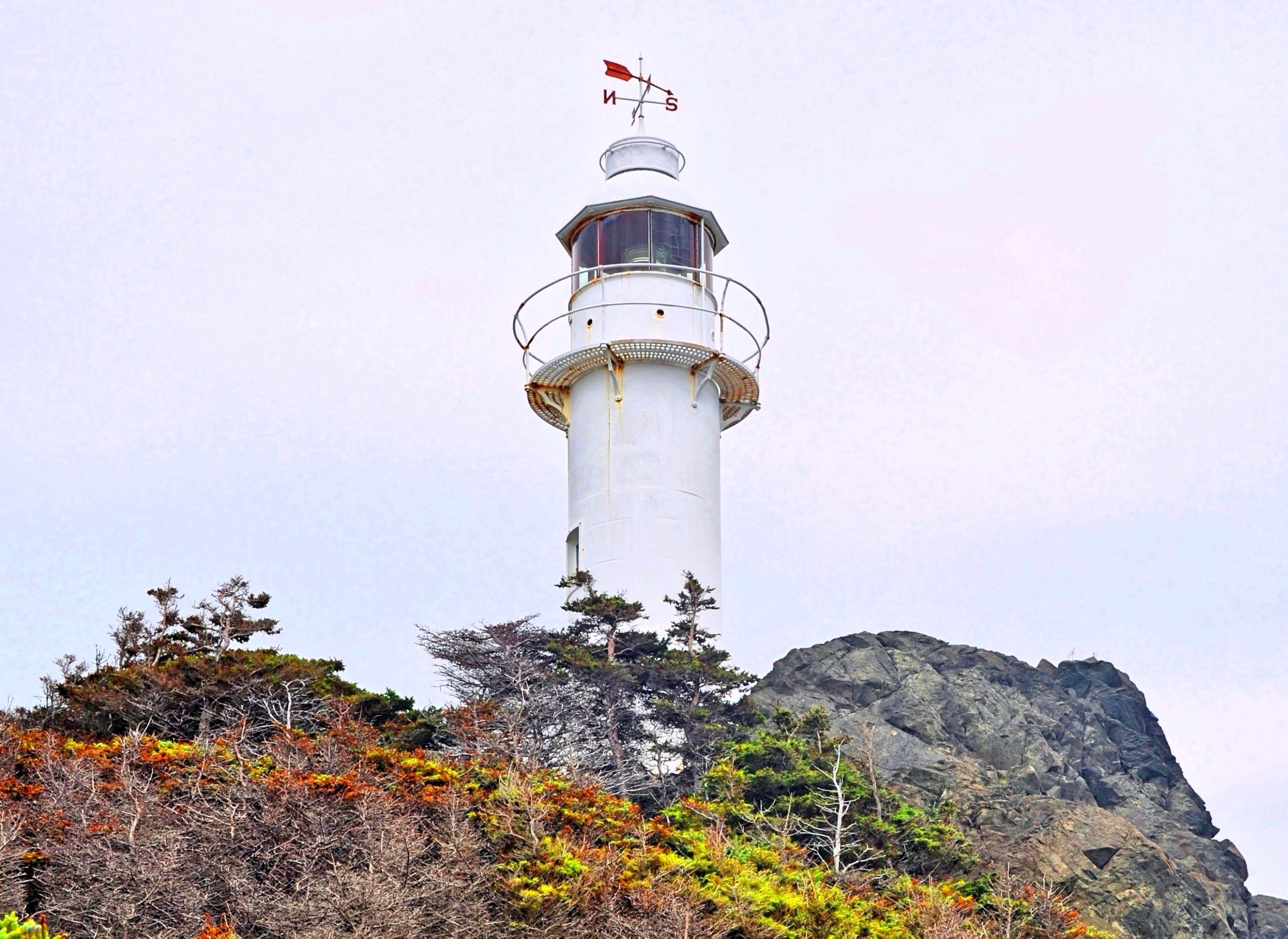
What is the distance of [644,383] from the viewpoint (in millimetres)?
30031

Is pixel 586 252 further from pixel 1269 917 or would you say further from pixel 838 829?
pixel 1269 917

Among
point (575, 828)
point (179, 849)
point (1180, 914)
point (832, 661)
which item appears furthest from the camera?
point (832, 661)

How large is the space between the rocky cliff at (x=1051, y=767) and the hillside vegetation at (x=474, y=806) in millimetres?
1365

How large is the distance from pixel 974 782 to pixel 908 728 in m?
2.34

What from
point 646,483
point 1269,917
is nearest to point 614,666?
point 646,483

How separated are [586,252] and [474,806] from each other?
15.2 meters

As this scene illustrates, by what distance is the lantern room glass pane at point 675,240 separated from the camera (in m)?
30.8

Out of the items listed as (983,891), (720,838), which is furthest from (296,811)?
(983,891)

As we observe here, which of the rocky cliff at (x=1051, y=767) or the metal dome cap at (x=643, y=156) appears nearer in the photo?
the rocky cliff at (x=1051, y=767)

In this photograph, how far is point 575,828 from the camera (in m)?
18.7

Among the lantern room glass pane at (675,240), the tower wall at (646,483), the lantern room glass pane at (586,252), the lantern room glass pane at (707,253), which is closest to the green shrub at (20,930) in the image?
the tower wall at (646,483)

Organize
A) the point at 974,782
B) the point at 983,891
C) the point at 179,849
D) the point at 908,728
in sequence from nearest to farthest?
the point at 179,849 → the point at 983,891 → the point at 974,782 → the point at 908,728

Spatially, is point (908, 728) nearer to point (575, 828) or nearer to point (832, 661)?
point (832, 661)

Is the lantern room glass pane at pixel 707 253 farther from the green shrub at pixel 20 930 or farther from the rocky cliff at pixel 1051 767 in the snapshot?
the green shrub at pixel 20 930
